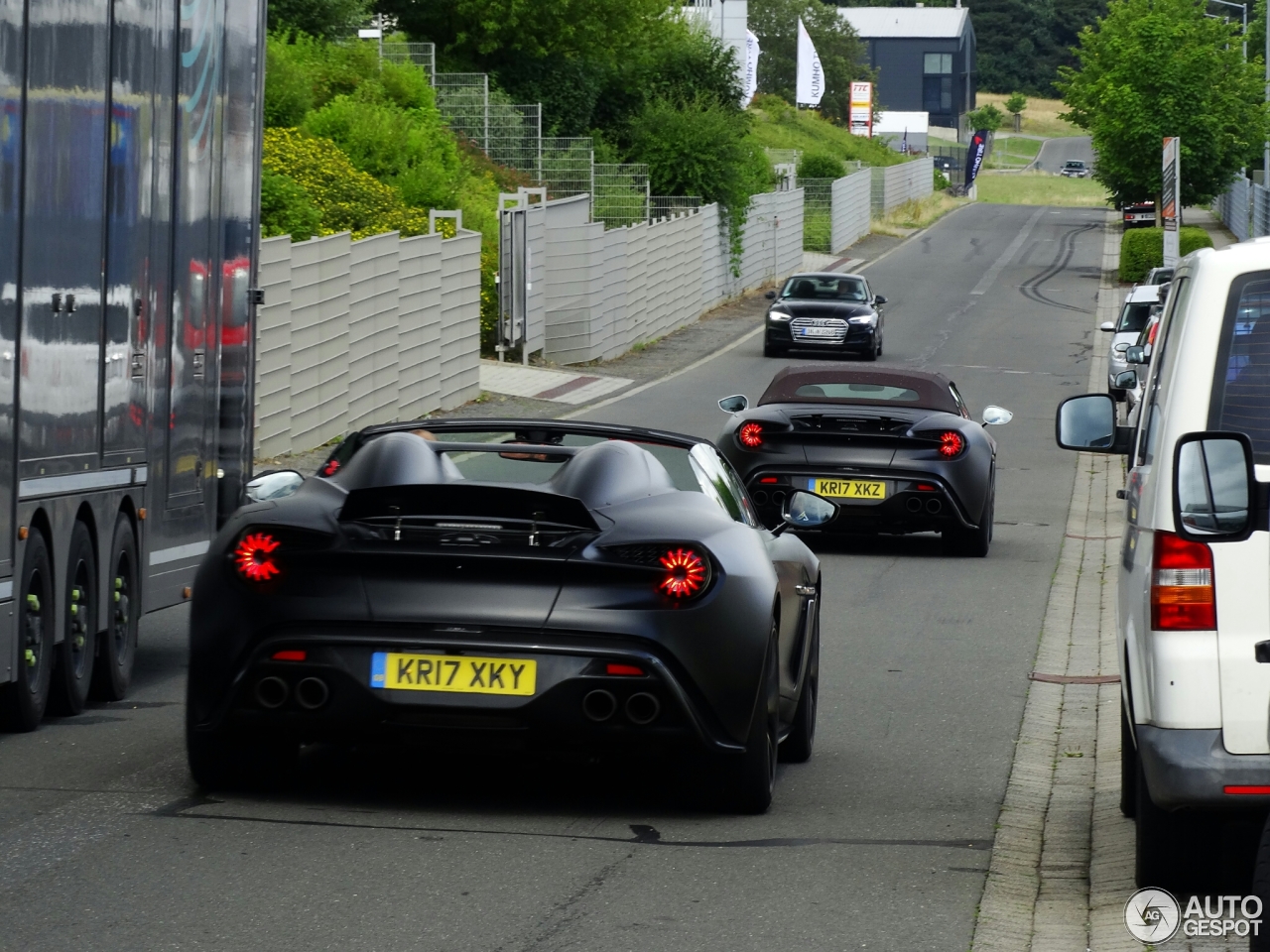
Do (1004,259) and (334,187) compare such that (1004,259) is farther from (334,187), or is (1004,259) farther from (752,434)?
(752,434)

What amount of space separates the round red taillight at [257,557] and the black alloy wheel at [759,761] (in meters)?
1.56

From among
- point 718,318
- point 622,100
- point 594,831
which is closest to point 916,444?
point 594,831

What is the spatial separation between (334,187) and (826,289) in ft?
42.4

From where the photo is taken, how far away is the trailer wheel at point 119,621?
9.30m

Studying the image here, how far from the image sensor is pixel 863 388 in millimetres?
15883

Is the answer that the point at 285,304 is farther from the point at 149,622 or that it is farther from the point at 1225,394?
the point at 1225,394

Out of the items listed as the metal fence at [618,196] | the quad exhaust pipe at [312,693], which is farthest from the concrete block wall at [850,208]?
the quad exhaust pipe at [312,693]

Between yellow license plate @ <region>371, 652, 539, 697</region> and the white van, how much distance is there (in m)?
1.87

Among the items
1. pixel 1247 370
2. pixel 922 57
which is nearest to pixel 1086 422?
pixel 1247 370

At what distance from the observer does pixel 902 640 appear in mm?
11594

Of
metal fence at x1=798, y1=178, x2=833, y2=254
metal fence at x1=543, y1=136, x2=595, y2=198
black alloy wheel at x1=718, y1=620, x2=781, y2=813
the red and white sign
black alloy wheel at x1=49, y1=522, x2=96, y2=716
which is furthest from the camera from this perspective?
the red and white sign

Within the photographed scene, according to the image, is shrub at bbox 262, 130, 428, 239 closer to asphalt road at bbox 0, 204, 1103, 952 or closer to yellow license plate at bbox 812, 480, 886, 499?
yellow license plate at bbox 812, 480, 886, 499

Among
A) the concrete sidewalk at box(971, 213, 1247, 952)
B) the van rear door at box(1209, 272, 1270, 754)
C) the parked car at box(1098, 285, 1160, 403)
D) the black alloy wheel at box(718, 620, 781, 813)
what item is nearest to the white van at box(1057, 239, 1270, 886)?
the van rear door at box(1209, 272, 1270, 754)

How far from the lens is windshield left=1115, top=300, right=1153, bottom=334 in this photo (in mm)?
30141
